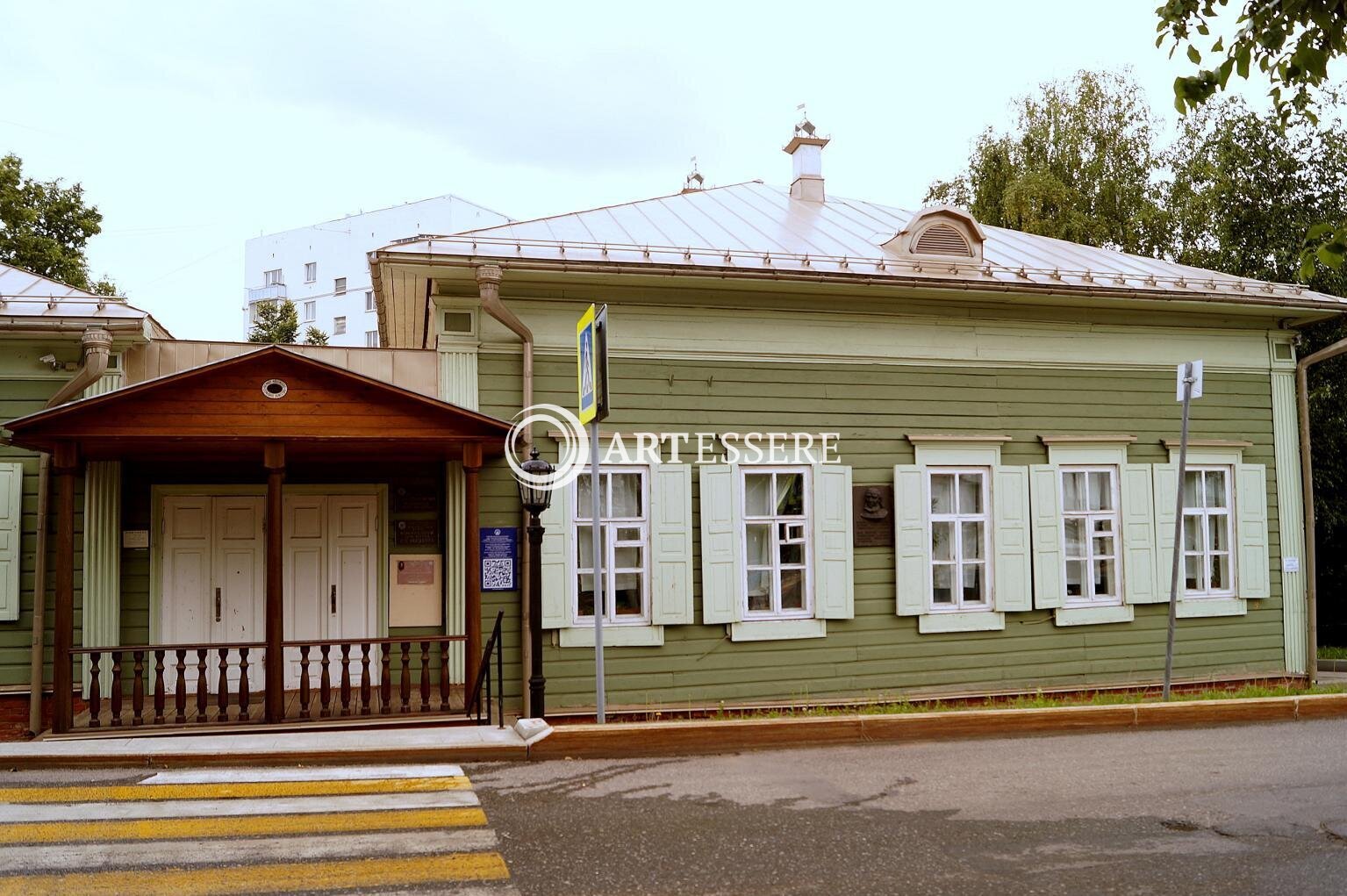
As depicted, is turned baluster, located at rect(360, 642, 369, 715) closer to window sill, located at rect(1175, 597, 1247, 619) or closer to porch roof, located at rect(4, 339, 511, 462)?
porch roof, located at rect(4, 339, 511, 462)

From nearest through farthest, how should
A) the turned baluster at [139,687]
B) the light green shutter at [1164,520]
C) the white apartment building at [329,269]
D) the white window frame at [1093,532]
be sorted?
the turned baluster at [139,687]
the white window frame at [1093,532]
the light green shutter at [1164,520]
the white apartment building at [329,269]

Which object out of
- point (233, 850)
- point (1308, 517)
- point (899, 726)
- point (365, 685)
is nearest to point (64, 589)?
point (365, 685)

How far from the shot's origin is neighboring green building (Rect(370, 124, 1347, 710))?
1021 centimetres

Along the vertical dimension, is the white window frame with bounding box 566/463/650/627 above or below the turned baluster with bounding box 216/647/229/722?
above

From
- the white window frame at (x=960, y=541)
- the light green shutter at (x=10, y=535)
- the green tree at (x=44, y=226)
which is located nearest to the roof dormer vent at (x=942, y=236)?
the white window frame at (x=960, y=541)

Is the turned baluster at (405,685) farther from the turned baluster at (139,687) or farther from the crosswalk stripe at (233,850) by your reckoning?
the crosswalk stripe at (233,850)

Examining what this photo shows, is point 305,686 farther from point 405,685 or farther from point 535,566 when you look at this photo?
point 535,566

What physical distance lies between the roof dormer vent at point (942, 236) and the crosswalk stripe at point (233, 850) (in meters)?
7.85

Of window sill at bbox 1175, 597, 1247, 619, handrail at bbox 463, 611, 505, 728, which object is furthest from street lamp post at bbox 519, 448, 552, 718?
window sill at bbox 1175, 597, 1247, 619

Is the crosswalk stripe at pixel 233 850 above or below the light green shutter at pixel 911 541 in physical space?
below

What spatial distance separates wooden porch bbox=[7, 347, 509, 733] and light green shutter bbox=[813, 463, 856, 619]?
130 inches

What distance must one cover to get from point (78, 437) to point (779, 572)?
6152 millimetres

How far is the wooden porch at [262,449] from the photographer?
27.3 feet

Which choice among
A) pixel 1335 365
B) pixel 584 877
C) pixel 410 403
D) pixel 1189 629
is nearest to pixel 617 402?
pixel 410 403
